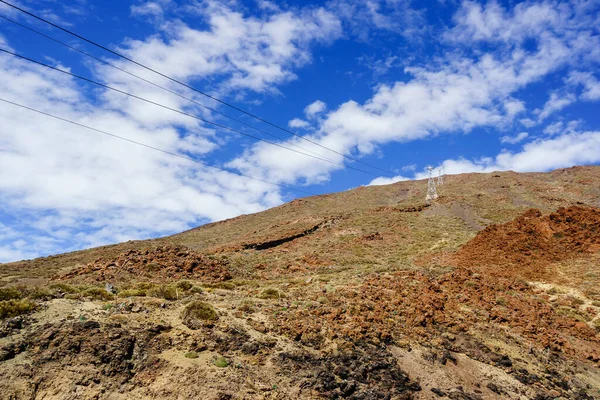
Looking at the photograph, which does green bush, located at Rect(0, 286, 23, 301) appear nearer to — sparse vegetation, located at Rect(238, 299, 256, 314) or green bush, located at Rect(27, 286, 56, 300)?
green bush, located at Rect(27, 286, 56, 300)


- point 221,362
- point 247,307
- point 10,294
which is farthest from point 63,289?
point 221,362

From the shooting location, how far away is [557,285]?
79.9ft

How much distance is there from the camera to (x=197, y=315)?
44.7 ft

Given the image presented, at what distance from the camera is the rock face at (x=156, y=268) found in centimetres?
2569

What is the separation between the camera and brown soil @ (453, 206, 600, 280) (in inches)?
1111

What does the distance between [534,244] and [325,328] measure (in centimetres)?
2518

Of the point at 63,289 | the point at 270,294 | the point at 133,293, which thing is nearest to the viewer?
the point at 63,289

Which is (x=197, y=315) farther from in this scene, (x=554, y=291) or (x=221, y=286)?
(x=554, y=291)

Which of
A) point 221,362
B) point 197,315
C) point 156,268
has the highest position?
point 156,268

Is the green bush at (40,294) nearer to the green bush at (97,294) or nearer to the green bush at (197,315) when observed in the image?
the green bush at (97,294)

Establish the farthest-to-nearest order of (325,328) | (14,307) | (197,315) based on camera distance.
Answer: (325,328) < (197,315) < (14,307)

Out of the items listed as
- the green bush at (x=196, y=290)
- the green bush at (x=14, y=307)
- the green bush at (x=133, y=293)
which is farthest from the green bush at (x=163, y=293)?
the green bush at (x=14, y=307)

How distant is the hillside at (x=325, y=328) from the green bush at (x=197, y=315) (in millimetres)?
49

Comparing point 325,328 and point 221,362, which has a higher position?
point 325,328
